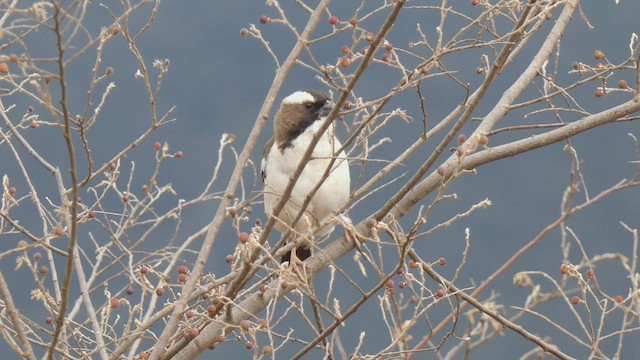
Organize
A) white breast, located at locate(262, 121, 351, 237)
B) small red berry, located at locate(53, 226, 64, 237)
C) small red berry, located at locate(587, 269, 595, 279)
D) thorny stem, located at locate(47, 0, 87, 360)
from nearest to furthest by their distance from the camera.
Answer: thorny stem, located at locate(47, 0, 87, 360) → small red berry, located at locate(53, 226, 64, 237) → small red berry, located at locate(587, 269, 595, 279) → white breast, located at locate(262, 121, 351, 237)

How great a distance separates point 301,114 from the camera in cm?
509

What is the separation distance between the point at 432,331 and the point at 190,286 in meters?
0.83

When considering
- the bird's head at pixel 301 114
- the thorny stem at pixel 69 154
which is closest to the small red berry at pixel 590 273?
the bird's head at pixel 301 114

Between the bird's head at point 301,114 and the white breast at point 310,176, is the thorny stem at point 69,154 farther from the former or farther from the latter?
the bird's head at point 301,114

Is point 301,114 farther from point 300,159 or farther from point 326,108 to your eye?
point 300,159

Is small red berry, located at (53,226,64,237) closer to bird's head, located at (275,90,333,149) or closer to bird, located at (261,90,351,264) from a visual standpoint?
bird, located at (261,90,351,264)

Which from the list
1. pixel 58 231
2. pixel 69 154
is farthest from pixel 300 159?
pixel 69 154

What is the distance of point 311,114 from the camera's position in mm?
5086

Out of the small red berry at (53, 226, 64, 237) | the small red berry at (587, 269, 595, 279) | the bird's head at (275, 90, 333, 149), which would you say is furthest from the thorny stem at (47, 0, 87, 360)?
the bird's head at (275, 90, 333, 149)

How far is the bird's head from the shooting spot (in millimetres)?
5059

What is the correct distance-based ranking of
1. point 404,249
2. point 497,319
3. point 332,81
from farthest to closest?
point 497,319, point 332,81, point 404,249

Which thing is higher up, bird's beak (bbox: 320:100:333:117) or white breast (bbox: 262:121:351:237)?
bird's beak (bbox: 320:100:333:117)

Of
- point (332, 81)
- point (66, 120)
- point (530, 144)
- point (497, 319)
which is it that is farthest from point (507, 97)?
point (66, 120)

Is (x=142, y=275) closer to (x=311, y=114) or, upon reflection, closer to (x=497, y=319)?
(x=497, y=319)
